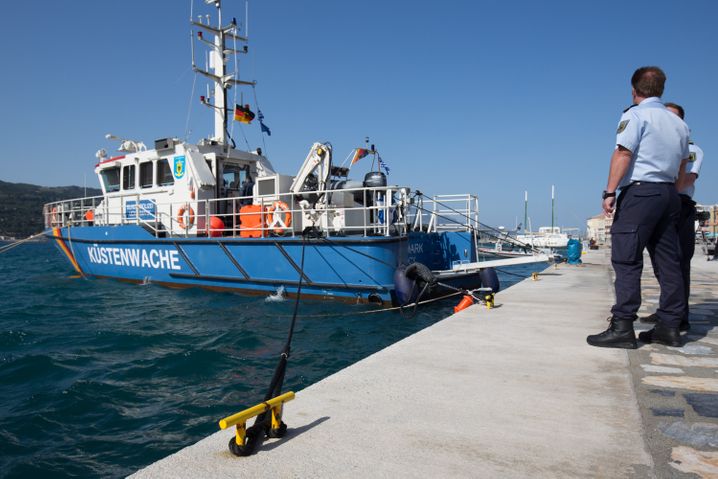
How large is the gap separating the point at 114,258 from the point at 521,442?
11.7 m

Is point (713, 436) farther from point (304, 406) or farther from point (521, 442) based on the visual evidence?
point (304, 406)

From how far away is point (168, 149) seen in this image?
1073cm

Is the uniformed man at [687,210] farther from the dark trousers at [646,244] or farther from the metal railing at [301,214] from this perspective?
the metal railing at [301,214]

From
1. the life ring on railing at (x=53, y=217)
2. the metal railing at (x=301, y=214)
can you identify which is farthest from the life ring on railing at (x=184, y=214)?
the life ring on railing at (x=53, y=217)

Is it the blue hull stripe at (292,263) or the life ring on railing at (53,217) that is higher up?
the life ring on railing at (53,217)

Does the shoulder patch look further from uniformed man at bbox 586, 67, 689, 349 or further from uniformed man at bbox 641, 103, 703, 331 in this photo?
uniformed man at bbox 641, 103, 703, 331

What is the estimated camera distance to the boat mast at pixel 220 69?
11617 millimetres

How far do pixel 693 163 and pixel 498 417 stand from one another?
263 cm

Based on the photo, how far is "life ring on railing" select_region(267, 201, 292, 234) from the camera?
843 centimetres

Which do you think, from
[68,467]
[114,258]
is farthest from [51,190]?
[68,467]

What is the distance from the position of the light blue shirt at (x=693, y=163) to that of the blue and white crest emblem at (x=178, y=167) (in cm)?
961

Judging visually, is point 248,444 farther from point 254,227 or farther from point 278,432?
point 254,227

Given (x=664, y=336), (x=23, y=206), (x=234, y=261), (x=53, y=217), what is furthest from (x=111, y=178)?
(x=23, y=206)

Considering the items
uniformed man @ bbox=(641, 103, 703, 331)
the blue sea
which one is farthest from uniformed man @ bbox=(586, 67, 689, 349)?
the blue sea
